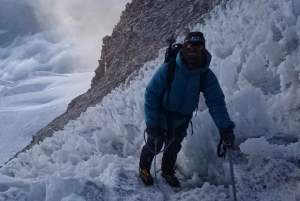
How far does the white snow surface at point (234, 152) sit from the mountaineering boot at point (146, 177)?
0.21 ft

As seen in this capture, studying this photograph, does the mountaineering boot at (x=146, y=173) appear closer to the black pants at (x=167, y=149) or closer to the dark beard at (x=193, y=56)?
the black pants at (x=167, y=149)

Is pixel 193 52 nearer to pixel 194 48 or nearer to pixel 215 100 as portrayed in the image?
pixel 194 48

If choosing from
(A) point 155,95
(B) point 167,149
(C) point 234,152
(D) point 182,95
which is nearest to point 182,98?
(D) point 182,95

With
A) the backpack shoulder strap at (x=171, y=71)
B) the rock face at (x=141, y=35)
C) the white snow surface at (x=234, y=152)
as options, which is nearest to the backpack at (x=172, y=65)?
the backpack shoulder strap at (x=171, y=71)

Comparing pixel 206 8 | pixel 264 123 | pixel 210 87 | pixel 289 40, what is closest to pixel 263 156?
pixel 264 123

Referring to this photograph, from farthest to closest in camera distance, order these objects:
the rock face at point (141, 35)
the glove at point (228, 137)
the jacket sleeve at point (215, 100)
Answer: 1. the rock face at point (141, 35)
2. the jacket sleeve at point (215, 100)
3. the glove at point (228, 137)

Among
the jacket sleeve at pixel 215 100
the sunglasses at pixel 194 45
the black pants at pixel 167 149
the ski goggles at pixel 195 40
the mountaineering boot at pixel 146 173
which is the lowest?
the mountaineering boot at pixel 146 173

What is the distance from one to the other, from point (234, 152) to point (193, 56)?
1.54 m

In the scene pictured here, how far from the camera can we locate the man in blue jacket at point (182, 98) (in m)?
3.01

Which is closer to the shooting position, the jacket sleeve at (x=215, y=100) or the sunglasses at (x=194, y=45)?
the sunglasses at (x=194, y=45)

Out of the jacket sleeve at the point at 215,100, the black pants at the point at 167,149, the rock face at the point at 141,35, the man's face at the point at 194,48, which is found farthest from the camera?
the rock face at the point at 141,35

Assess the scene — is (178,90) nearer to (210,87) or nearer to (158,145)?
(210,87)

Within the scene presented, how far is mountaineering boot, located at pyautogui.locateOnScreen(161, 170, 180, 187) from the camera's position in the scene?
3613 millimetres

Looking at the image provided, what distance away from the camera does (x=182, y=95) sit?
3.19m
